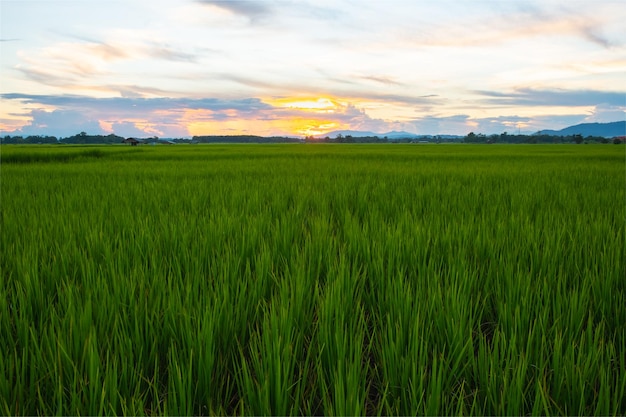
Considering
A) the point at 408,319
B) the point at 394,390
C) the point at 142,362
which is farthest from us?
the point at 408,319

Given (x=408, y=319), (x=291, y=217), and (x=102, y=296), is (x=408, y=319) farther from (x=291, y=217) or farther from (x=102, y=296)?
(x=291, y=217)

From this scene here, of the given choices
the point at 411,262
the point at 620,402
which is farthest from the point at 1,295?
the point at 620,402

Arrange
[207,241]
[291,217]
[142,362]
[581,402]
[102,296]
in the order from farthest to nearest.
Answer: [291,217] < [207,241] < [102,296] < [142,362] < [581,402]

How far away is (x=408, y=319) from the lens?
5.04ft

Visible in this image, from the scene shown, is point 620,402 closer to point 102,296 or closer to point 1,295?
point 102,296

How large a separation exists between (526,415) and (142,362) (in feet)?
3.87

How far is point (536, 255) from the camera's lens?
7.83 ft

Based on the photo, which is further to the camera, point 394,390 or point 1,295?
point 1,295

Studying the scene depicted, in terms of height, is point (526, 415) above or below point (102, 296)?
below

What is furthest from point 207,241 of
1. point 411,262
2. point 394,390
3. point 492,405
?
point 492,405

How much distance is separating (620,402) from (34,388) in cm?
167

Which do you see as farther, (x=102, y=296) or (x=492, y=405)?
(x=102, y=296)

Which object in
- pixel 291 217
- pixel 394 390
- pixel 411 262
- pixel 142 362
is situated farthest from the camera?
pixel 291 217

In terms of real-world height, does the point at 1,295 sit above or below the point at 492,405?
above
